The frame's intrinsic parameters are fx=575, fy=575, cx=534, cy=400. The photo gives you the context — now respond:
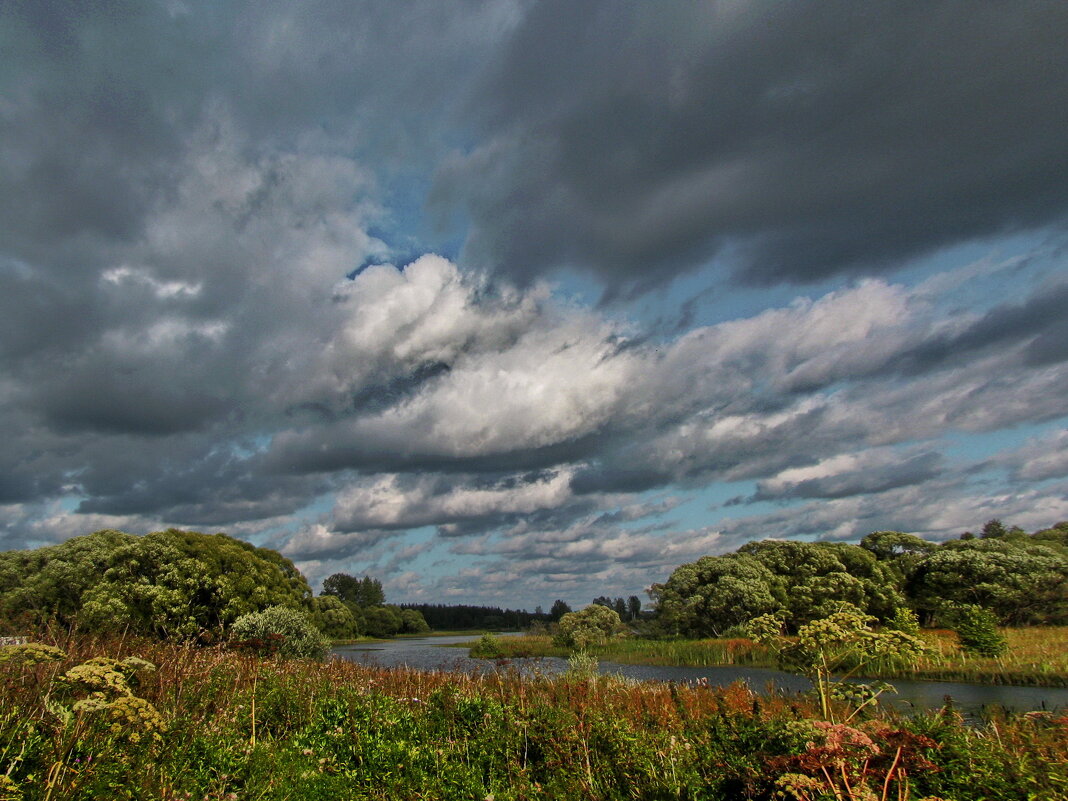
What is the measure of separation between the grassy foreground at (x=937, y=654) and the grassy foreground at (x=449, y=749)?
223 cm

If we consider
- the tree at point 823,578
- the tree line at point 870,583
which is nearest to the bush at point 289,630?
the tree line at point 870,583

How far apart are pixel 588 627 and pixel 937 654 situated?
4100cm

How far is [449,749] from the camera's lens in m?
7.58

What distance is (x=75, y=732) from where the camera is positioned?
201 inches

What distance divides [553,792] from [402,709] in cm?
427

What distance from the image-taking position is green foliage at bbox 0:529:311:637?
105 ft

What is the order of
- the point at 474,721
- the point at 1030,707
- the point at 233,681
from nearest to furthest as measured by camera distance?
the point at 474,721 → the point at 233,681 → the point at 1030,707

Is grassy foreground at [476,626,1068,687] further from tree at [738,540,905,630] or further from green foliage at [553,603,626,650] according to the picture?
tree at [738,540,905,630]

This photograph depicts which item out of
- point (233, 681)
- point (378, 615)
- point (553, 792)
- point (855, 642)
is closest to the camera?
point (553, 792)

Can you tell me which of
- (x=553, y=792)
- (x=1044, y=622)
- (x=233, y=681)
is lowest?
(x=1044, y=622)

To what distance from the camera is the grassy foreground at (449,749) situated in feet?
16.0

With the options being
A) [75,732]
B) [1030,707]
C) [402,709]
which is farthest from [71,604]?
[1030,707]

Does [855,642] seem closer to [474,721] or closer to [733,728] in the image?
[733,728]

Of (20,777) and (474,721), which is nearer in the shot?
(20,777)
